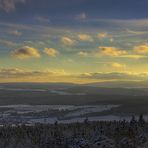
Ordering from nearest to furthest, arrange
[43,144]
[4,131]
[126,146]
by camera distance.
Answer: [126,146]
[43,144]
[4,131]

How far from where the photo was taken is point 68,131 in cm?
8306

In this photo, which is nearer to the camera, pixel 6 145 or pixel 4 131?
pixel 6 145

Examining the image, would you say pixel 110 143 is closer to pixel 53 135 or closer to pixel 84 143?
pixel 84 143

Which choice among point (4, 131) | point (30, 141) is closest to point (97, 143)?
point (30, 141)

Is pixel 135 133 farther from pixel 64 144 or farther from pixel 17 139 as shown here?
pixel 17 139

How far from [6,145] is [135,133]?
23.7 metres

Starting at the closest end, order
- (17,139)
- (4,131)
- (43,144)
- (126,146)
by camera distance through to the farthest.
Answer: (126,146)
(43,144)
(17,139)
(4,131)

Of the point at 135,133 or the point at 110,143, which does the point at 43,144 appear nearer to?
the point at 110,143

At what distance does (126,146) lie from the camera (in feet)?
227

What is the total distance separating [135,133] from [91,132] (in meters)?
8.43

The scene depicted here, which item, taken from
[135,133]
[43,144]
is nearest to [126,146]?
[135,133]

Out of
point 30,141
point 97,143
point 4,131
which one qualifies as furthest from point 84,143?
point 4,131

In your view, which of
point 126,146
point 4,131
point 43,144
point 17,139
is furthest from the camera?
point 4,131

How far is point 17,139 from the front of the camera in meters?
78.9
